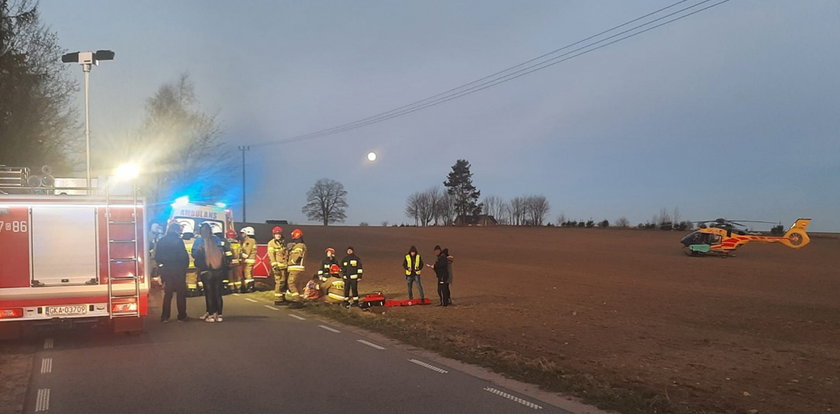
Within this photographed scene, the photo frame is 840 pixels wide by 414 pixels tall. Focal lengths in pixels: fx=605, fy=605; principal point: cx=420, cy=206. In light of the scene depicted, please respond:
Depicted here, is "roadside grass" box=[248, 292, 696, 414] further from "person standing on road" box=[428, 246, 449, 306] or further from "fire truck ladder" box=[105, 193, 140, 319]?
"fire truck ladder" box=[105, 193, 140, 319]

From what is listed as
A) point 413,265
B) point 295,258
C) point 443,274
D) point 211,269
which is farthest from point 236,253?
point 443,274

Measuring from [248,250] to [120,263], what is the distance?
869cm

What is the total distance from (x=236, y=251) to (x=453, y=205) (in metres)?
102

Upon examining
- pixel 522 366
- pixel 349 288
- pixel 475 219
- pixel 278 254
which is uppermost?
pixel 475 219

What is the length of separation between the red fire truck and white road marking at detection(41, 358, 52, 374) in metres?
1.02

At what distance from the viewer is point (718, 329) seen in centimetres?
1432

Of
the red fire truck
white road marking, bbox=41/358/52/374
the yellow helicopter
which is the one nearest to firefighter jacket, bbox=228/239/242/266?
the red fire truck

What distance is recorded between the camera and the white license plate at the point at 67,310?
9.48 m

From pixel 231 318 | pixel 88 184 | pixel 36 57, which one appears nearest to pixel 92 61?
pixel 88 184

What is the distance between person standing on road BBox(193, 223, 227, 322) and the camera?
1236 centimetres

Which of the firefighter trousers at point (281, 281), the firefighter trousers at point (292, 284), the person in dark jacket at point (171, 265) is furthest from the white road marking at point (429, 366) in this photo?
the firefighter trousers at point (281, 281)

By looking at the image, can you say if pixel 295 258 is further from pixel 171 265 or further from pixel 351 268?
pixel 171 265

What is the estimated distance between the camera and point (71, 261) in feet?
31.8

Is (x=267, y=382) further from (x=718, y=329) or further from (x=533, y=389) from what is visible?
(x=718, y=329)
